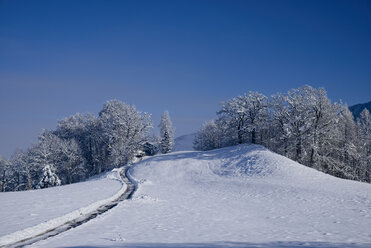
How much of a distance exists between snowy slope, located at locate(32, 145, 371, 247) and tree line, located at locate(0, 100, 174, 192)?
25.5m

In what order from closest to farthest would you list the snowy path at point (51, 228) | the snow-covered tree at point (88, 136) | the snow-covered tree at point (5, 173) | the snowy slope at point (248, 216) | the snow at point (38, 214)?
the snowy slope at point (248, 216), the snowy path at point (51, 228), the snow at point (38, 214), the snow-covered tree at point (5, 173), the snow-covered tree at point (88, 136)

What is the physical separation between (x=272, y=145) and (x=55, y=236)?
4367cm

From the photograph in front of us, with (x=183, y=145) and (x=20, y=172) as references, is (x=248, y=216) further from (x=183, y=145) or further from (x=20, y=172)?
(x=183, y=145)

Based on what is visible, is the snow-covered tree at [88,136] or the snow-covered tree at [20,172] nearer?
the snow-covered tree at [20,172]

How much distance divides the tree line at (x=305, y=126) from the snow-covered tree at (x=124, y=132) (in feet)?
63.1

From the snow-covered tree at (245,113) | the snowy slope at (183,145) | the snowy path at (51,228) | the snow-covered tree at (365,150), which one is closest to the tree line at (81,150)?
the snow-covered tree at (245,113)

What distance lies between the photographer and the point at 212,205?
17.1 metres

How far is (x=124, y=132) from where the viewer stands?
5203cm

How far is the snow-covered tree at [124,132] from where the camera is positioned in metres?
49.7

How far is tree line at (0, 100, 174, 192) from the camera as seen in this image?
162ft

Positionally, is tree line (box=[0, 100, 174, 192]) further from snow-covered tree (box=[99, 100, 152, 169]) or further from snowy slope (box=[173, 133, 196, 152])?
snowy slope (box=[173, 133, 196, 152])

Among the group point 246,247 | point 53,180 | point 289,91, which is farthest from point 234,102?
point 246,247

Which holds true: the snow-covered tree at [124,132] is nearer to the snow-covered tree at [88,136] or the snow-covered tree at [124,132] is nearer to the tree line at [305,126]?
the snow-covered tree at [88,136]

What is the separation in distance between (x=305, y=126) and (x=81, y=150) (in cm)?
5068
